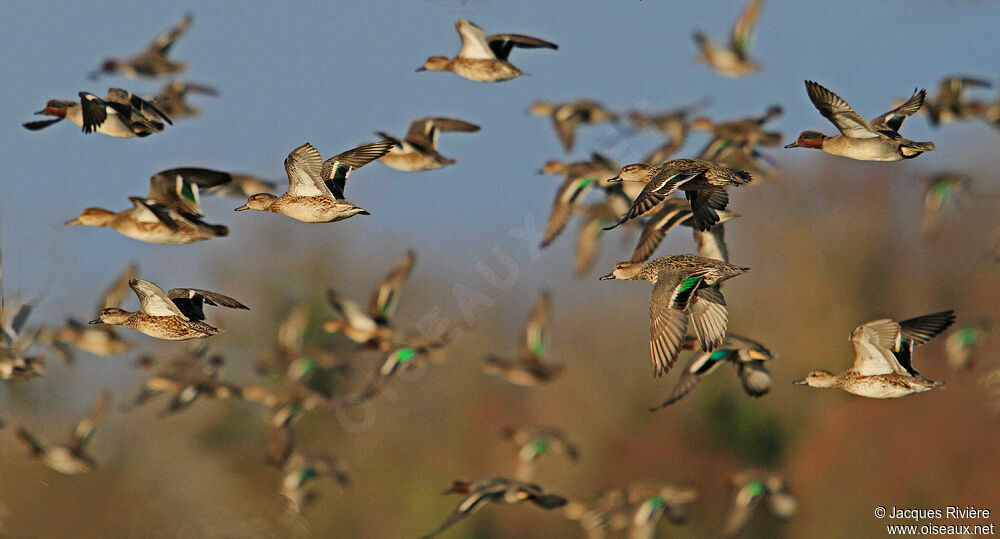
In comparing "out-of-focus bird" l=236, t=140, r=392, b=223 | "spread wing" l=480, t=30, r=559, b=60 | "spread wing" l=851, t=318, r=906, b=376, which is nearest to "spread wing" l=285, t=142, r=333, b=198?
"out-of-focus bird" l=236, t=140, r=392, b=223

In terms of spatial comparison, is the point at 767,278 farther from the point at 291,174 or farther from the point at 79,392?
the point at 291,174

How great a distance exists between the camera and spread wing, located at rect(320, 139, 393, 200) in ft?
28.6

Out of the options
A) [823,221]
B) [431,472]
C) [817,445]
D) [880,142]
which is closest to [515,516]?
[431,472]

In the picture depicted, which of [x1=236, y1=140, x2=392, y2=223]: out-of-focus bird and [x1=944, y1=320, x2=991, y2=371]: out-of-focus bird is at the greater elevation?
[x1=236, y1=140, x2=392, y2=223]: out-of-focus bird

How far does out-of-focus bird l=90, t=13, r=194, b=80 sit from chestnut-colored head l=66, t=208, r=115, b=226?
17.5 ft

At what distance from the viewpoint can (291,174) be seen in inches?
343

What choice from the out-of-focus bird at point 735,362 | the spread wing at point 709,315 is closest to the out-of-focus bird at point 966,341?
the out-of-focus bird at point 735,362

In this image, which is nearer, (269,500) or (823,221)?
(269,500)

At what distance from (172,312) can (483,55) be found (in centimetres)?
473

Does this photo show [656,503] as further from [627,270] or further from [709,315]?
[709,315]

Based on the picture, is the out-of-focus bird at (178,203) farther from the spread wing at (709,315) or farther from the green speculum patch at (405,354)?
the green speculum patch at (405,354)

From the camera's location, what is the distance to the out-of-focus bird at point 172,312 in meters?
8.32

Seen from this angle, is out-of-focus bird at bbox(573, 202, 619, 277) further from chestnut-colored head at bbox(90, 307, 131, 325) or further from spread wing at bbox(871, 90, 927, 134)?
chestnut-colored head at bbox(90, 307, 131, 325)

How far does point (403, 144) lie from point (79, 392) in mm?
18153
